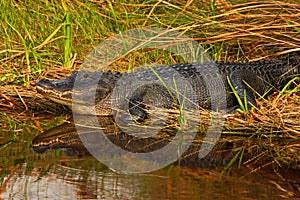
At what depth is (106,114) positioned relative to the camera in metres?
5.97

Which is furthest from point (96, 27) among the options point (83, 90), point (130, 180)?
point (130, 180)

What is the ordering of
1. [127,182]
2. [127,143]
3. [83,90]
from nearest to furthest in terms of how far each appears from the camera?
[127,182] → [127,143] → [83,90]

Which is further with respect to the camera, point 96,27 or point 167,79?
point 96,27

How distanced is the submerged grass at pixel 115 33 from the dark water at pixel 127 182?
137 centimetres

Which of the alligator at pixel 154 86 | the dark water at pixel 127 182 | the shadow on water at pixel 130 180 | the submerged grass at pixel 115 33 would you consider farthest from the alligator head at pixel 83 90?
the dark water at pixel 127 182

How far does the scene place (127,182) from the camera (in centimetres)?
348

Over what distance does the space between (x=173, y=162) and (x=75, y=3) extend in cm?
345

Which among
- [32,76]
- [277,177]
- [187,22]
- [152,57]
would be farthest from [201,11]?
[277,177]

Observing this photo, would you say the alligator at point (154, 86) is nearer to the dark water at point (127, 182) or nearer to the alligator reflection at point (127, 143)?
the alligator reflection at point (127, 143)

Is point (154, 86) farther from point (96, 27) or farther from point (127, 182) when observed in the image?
point (127, 182)

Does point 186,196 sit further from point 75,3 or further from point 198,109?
point 75,3

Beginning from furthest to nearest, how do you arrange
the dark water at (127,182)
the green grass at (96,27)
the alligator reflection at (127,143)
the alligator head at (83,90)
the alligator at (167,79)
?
1. the green grass at (96,27)
2. the alligator at (167,79)
3. the alligator head at (83,90)
4. the alligator reflection at (127,143)
5. the dark water at (127,182)

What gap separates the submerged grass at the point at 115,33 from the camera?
5832 mm

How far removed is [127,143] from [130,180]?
1000 mm
